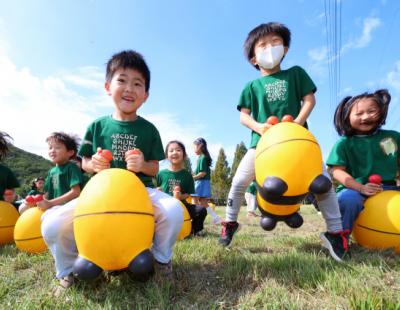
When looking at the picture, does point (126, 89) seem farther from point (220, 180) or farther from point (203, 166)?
point (220, 180)

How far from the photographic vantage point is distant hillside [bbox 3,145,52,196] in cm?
4197

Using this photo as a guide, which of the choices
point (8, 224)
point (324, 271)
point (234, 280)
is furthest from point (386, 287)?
point (8, 224)

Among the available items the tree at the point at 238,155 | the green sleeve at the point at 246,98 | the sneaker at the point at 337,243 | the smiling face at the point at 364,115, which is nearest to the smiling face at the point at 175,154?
the green sleeve at the point at 246,98

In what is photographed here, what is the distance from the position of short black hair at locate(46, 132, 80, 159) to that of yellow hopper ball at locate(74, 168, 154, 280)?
9.84ft

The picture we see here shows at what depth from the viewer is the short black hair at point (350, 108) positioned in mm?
3598

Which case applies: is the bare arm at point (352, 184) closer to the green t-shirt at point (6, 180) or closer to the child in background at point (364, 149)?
the child in background at point (364, 149)

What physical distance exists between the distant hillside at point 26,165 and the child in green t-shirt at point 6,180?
39.7 m

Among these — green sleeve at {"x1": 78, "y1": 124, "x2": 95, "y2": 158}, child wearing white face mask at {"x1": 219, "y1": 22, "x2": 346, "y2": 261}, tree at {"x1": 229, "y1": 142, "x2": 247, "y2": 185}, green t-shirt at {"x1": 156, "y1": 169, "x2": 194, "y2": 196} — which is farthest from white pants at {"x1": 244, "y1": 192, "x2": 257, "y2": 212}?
tree at {"x1": 229, "y1": 142, "x2": 247, "y2": 185}

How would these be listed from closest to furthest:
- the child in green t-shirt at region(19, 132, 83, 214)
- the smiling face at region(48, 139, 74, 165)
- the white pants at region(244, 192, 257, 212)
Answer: the child in green t-shirt at region(19, 132, 83, 214) < the smiling face at region(48, 139, 74, 165) < the white pants at region(244, 192, 257, 212)

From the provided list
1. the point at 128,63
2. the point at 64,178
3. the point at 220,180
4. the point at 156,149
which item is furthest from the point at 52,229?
the point at 220,180

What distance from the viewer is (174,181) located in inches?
239

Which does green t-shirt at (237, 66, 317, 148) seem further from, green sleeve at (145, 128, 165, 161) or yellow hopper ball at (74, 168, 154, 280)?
yellow hopper ball at (74, 168, 154, 280)

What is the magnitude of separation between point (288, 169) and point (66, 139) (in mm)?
3796

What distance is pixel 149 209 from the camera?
2.16 meters
